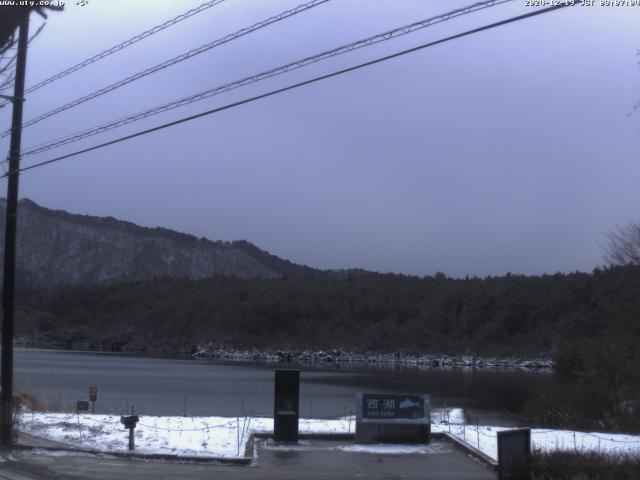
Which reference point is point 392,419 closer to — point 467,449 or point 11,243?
point 467,449

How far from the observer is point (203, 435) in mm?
19516

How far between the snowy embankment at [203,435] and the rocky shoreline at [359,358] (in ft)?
327

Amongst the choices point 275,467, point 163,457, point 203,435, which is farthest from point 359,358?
point 275,467

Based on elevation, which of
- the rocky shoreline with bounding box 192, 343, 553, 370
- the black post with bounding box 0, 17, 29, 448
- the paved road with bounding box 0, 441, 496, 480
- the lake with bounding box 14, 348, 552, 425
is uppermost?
the black post with bounding box 0, 17, 29, 448

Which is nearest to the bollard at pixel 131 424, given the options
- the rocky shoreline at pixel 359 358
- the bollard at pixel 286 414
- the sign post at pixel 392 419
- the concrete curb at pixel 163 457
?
the concrete curb at pixel 163 457

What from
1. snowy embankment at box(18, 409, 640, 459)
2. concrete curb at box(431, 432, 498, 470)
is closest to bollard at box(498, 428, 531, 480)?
concrete curb at box(431, 432, 498, 470)

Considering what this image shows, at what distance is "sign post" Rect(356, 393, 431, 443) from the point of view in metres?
19.0

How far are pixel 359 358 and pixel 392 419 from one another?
122274 millimetres

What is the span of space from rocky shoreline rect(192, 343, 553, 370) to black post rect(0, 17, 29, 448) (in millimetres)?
104864

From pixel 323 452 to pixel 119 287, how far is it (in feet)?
590

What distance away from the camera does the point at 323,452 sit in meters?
17.7

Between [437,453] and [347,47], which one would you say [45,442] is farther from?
[347,47]

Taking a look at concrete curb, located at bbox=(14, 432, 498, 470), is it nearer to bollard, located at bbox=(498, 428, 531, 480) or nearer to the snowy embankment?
the snowy embankment

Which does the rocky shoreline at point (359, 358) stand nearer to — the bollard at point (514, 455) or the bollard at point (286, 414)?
the bollard at point (286, 414)
